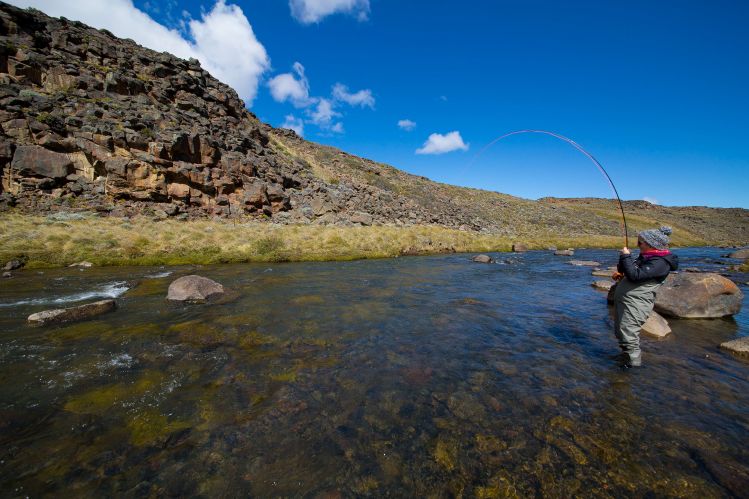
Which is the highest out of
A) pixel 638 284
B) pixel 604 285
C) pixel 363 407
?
pixel 638 284

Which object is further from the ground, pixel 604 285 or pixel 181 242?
pixel 604 285

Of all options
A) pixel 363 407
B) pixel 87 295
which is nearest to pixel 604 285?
pixel 363 407

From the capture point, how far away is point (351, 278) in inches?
643

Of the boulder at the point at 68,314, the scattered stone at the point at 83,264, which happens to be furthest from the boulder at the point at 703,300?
the scattered stone at the point at 83,264

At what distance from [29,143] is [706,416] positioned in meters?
39.9

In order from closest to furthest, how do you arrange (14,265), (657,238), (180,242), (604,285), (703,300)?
(657,238), (703,300), (604,285), (14,265), (180,242)

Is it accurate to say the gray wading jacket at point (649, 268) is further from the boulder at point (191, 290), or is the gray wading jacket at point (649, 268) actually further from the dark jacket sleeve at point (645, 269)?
the boulder at point (191, 290)

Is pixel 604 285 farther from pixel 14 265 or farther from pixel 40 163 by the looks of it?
pixel 40 163

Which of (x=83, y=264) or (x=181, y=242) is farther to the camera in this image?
(x=181, y=242)

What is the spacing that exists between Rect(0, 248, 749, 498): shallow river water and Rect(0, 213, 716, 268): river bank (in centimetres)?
993

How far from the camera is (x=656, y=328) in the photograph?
8.02m

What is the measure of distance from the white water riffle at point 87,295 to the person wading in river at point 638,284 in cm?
1538

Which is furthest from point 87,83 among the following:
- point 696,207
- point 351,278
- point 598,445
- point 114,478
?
point 696,207

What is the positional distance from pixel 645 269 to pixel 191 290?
1298 cm
